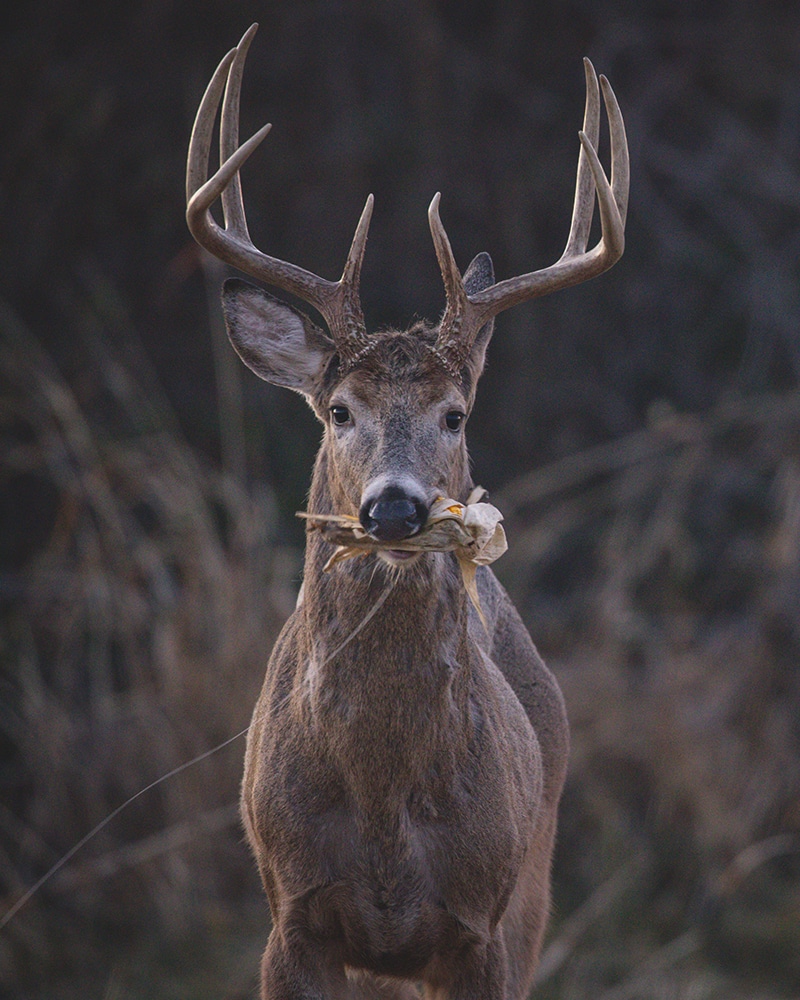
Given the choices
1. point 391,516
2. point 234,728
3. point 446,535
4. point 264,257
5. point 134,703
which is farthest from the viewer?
point 134,703

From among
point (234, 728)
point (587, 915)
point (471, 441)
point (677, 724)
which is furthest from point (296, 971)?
point (471, 441)

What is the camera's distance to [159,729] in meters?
8.05

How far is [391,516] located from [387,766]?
80 centimetres

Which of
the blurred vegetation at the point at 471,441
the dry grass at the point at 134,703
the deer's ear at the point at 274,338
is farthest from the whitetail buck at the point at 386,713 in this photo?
the dry grass at the point at 134,703

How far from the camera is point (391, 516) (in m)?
3.51

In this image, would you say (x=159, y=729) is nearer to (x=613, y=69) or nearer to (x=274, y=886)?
(x=274, y=886)

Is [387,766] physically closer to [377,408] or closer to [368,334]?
[377,408]

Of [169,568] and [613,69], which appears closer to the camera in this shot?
[169,568]

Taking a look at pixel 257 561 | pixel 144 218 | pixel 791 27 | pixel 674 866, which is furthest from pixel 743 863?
pixel 791 27

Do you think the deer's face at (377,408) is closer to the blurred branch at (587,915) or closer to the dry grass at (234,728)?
the dry grass at (234,728)

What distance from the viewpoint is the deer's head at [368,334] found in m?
3.93

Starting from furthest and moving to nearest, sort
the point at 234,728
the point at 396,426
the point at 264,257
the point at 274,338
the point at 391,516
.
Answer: the point at 234,728 < the point at 274,338 < the point at 264,257 < the point at 396,426 < the point at 391,516

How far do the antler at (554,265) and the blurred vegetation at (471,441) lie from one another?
2.37 meters

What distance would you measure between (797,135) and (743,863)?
7.06m
